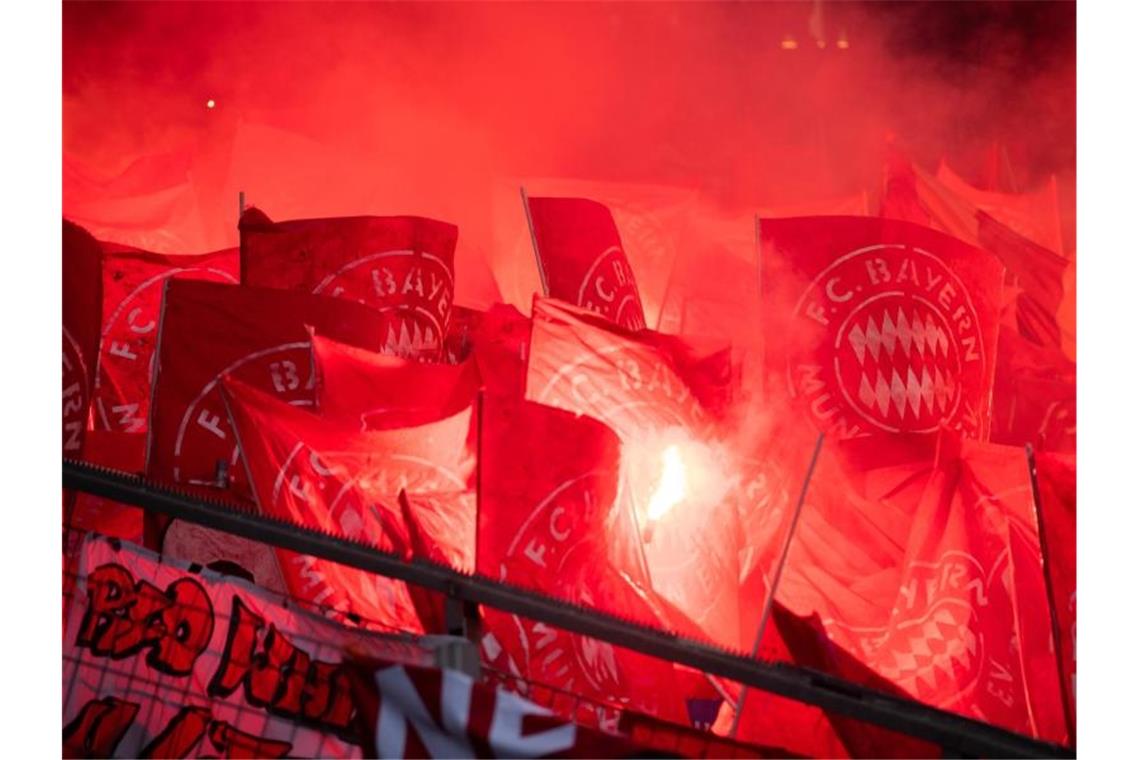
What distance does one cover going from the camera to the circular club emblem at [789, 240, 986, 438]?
504cm

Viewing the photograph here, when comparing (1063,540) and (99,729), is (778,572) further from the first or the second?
(99,729)

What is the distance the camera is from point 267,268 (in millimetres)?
4742

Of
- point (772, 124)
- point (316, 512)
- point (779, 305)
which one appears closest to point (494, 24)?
point (772, 124)

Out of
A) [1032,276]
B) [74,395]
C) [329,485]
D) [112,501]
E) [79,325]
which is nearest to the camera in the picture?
[112,501]

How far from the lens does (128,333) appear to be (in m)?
5.10

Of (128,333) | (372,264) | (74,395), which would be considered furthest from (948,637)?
(128,333)

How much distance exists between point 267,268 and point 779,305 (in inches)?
66.0

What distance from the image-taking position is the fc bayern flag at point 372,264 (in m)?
4.75

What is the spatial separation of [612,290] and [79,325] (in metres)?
2.06

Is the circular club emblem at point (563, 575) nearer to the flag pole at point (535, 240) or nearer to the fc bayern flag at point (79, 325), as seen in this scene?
the fc bayern flag at point (79, 325)

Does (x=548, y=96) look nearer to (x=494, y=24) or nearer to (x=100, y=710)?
(x=494, y=24)

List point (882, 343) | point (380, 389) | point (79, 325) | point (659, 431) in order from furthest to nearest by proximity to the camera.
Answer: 1. point (882, 343)
2. point (659, 431)
3. point (79, 325)
4. point (380, 389)

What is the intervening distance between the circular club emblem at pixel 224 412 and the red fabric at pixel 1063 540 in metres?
2.11

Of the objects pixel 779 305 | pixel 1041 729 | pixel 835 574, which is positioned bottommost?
pixel 1041 729
